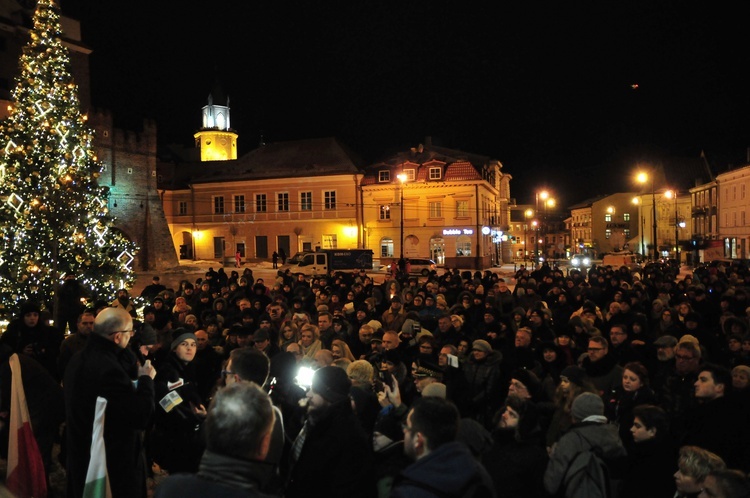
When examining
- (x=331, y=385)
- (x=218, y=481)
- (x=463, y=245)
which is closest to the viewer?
(x=218, y=481)

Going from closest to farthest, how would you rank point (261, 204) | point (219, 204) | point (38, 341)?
point (38, 341)
point (261, 204)
point (219, 204)

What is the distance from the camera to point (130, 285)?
15086mm

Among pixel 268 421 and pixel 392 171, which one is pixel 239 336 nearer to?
pixel 268 421

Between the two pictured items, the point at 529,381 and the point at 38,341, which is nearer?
the point at 529,381

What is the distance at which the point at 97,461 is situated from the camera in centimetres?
399

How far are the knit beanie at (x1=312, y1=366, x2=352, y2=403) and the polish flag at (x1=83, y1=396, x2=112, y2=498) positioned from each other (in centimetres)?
150

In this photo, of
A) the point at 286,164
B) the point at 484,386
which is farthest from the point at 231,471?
the point at 286,164

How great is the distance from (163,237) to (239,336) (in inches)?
1409

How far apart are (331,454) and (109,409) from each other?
1.65m

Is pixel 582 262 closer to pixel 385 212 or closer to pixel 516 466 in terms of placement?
pixel 385 212

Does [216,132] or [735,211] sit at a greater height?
[216,132]

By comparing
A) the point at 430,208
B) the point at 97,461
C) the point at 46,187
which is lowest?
the point at 97,461

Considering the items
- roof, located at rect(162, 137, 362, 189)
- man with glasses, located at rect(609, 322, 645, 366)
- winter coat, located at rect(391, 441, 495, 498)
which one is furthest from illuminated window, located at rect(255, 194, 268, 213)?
winter coat, located at rect(391, 441, 495, 498)

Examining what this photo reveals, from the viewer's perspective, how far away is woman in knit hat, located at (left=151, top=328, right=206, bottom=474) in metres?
4.52
